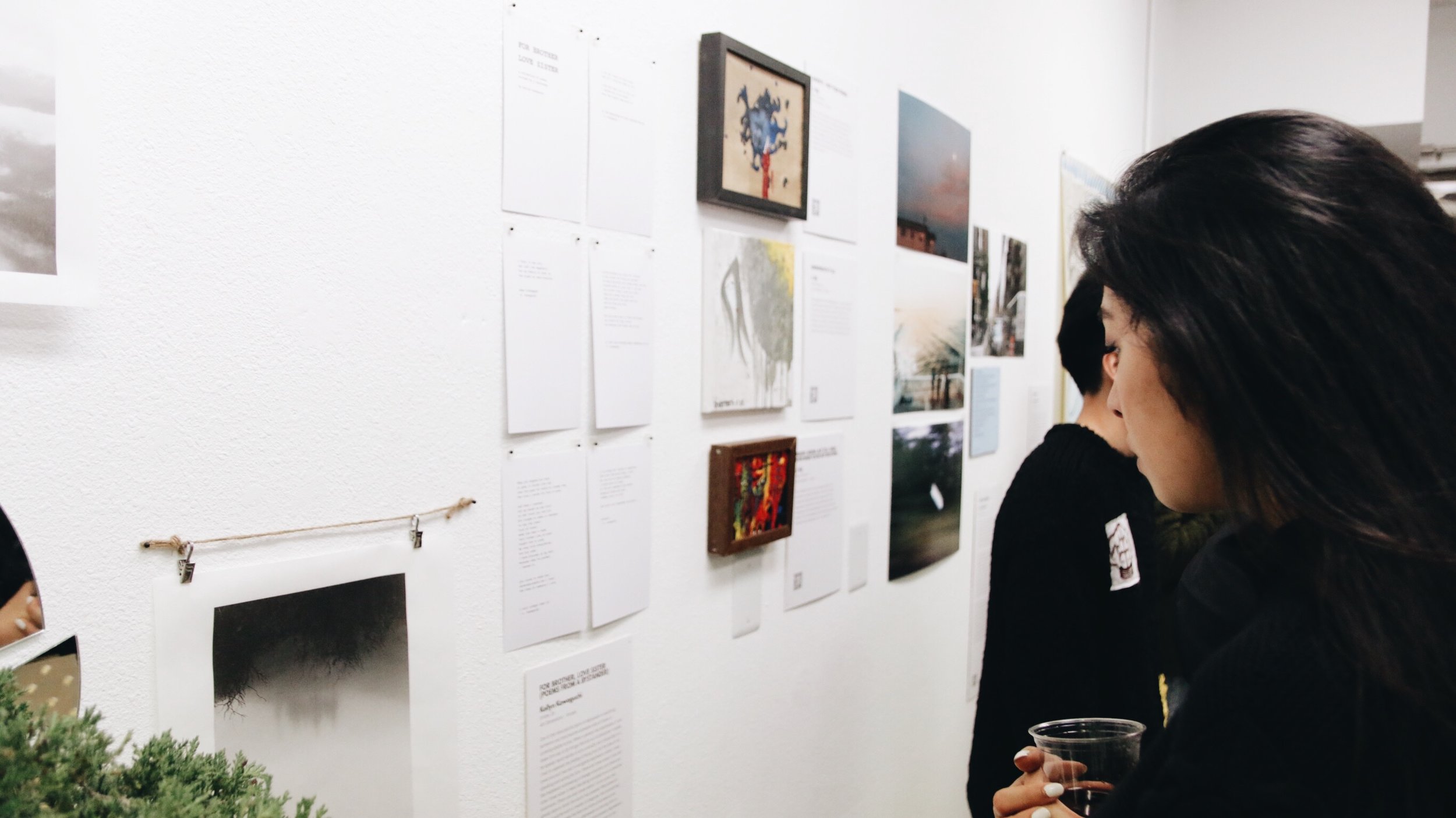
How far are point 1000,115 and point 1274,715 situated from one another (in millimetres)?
2153

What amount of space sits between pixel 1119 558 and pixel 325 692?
124 cm

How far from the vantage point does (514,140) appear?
3.72 feet

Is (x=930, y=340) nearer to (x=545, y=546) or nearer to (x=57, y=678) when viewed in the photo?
(x=545, y=546)

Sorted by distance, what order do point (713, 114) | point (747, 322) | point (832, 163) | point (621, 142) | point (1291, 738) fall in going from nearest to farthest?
point (1291, 738), point (621, 142), point (713, 114), point (747, 322), point (832, 163)

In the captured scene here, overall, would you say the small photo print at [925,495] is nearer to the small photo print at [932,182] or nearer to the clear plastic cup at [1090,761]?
the small photo print at [932,182]

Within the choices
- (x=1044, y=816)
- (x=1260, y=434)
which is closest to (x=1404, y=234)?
(x=1260, y=434)

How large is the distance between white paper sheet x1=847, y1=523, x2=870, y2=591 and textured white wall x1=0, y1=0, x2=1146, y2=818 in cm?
11

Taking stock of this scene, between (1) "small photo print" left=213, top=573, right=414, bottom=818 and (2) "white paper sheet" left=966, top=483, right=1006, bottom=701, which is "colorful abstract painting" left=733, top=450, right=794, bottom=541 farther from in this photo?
(2) "white paper sheet" left=966, top=483, right=1006, bottom=701

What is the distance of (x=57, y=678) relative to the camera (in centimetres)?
77

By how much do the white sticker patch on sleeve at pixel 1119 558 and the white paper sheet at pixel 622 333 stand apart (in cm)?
Answer: 81

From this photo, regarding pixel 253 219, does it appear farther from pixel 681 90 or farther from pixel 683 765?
pixel 683 765

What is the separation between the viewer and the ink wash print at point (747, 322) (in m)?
1.47

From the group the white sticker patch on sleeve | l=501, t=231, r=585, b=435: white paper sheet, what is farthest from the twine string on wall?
the white sticker patch on sleeve

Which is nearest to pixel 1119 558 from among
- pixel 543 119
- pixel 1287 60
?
pixel 543 119
